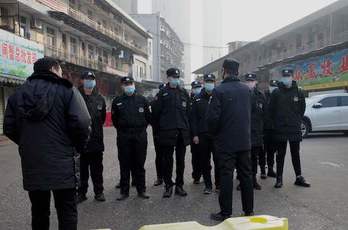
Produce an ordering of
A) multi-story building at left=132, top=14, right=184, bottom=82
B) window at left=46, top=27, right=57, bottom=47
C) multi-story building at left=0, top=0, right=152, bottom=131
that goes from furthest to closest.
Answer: multi-story building at left=132, top=14, right=184, bottom=82 < window at left=46, top=27, right=57, bottom=47 < multi-story building at left=0, top=0, right=152, bottom=131

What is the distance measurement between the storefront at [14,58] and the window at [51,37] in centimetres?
617

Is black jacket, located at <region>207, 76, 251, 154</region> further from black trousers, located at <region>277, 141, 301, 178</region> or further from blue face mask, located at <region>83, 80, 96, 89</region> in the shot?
blue face mask, located at <region>83, 80, 96, 89</region>

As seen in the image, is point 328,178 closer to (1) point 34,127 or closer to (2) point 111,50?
(1) point 34,127

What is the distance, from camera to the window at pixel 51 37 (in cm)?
2545

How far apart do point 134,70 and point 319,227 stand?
149ft

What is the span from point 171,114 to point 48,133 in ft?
9.59

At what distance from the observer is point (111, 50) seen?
3881cm

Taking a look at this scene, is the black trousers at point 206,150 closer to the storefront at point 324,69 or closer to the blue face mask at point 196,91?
the blue face mask at point 196,91

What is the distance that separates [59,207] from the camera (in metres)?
3.56

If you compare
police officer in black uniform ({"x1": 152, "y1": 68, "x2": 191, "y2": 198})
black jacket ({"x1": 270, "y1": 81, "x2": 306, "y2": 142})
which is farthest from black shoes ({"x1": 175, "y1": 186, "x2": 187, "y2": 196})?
black jacket ({"x1": 270, "y1": 81, "x2": 306, "y2": 142})

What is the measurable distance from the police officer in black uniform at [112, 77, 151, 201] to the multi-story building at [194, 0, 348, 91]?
18.0m

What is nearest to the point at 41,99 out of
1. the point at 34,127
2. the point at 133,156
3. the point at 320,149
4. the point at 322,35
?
the point at 34,127

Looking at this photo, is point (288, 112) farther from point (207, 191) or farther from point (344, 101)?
point (344, 101)

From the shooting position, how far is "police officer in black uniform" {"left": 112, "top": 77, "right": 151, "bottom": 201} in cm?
601
